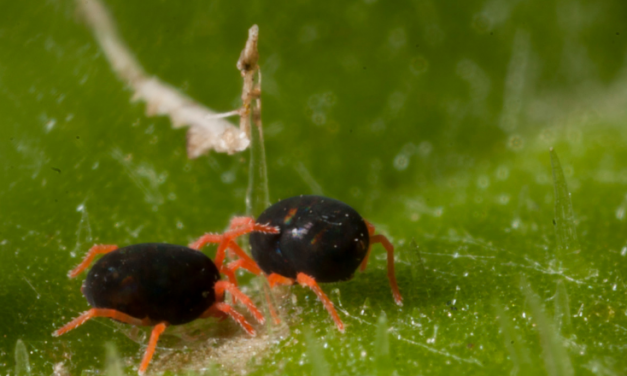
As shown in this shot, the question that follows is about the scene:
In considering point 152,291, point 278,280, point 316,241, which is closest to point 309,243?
point 316,241

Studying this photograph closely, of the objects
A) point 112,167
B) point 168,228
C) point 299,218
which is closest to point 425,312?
point 299,218

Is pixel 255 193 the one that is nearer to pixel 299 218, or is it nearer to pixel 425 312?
pixel 299 218

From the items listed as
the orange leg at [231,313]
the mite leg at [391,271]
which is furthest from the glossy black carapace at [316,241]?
the orange leg at [231,313]

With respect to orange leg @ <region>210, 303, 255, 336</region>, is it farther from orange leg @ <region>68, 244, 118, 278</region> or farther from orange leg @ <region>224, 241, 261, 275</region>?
orange leg @ <region>68, 244, 118, 278</region>

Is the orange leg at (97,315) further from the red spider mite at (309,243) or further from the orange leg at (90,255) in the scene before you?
the red spider mite at (309,243)

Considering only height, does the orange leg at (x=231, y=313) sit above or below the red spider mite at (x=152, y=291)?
below
